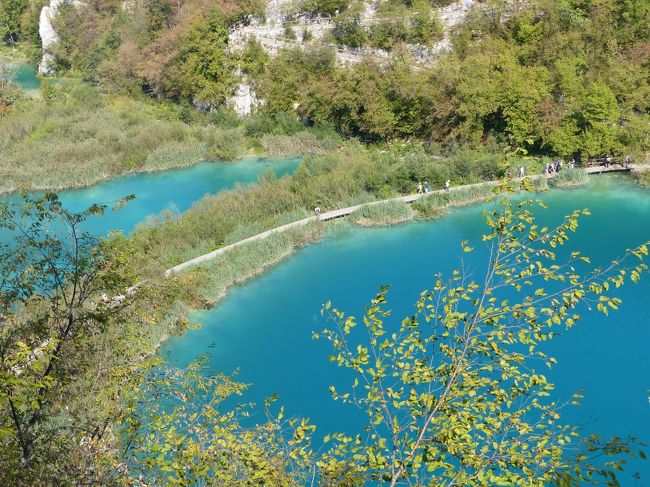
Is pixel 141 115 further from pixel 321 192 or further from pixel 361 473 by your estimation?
pixel 361 473

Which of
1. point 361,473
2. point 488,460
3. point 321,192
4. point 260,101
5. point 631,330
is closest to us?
point 488,460

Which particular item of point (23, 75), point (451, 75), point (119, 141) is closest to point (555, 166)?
point (451, 75)

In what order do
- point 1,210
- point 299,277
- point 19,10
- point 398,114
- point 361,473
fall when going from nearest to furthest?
point 361,473, point 1,210, point 299,277, point 398,114, point 19,10

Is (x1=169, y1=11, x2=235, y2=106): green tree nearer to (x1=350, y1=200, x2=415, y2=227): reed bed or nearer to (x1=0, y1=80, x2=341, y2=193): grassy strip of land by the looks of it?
(x1=0, y1=80, x2=341, y2=193): grassy strip of land

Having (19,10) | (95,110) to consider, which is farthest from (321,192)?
(19,10)

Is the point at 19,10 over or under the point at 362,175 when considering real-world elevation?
over

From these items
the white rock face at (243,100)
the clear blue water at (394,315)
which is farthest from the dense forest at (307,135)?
the clear blue water at (394,315)

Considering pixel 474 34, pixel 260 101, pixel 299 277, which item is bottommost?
pixel 299 277

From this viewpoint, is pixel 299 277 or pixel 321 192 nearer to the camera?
pixel 299 277
